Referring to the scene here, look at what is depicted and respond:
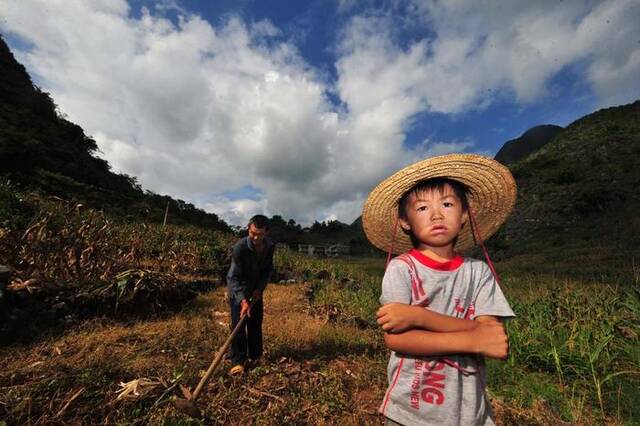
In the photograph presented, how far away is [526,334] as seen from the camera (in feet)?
16.7

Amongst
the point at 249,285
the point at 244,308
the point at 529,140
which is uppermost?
the point at 529,140

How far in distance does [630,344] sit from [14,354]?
8143 mm

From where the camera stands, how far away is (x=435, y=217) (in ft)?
5.51

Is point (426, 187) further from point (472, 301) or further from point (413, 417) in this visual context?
point (413, 417)

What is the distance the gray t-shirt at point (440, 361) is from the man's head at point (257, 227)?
111 inches

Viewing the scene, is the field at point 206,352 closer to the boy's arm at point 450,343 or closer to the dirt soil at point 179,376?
the dirt soil at point 179,376

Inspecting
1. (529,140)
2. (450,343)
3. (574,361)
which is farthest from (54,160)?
(529,140)

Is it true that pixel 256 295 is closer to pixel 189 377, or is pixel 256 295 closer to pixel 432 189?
pixel 189 377

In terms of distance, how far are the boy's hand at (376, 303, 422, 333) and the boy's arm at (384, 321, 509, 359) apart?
0.04 metres

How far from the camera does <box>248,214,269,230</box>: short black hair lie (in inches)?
165

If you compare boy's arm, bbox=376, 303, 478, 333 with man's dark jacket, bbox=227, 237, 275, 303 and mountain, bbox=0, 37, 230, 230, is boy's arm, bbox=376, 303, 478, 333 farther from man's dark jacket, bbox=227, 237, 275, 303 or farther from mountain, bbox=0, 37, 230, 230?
mountain, bbox=0, 37, 230, 230

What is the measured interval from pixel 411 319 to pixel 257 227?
3.04 meters

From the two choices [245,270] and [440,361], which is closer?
[440,361]

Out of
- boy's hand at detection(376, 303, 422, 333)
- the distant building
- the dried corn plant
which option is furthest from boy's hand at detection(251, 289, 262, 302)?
the distant building
